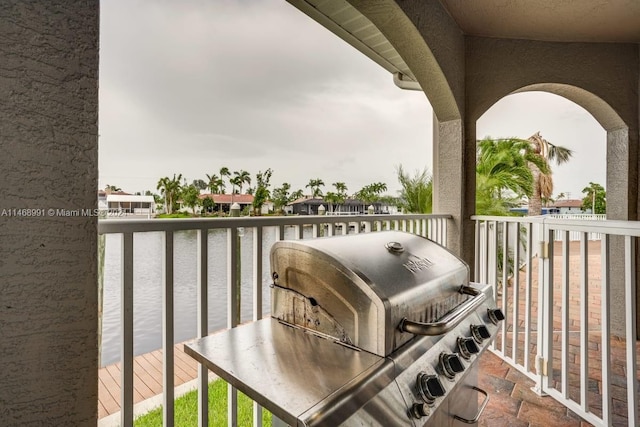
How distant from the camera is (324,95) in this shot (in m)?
4.20

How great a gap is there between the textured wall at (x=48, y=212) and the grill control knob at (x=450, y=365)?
1006 mm

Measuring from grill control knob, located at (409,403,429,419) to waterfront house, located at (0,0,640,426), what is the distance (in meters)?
0.85

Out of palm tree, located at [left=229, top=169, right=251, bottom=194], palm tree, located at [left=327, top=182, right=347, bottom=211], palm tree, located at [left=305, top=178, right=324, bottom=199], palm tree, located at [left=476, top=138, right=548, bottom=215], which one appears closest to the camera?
palm tree, located at [left=229, top=169, right=251, bottom=194]

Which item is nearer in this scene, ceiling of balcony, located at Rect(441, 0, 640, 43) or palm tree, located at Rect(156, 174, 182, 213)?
palm tree, located at Rect(156, 174, 182, 213)

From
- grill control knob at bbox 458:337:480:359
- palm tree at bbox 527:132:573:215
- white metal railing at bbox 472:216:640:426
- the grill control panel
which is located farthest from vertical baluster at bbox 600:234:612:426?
palm tree at bbox 527:132:573:215

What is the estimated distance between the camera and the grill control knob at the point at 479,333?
1269mm

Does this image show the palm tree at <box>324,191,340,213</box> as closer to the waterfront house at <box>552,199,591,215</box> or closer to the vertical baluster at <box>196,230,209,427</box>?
the vertical baluster at <box>196,230,209,427</box>

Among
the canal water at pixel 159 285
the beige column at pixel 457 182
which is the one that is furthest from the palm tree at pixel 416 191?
the canal water at pixel 159 285

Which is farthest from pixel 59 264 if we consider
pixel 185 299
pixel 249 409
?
pixel 249 409

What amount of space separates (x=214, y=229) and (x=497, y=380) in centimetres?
242

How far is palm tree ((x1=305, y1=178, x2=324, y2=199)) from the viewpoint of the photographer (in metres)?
2.46

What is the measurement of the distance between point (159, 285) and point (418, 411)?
112 centimetres

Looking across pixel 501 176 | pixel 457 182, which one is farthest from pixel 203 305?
pixel 501 176

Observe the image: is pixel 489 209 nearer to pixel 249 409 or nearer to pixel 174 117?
pixel 249 409
